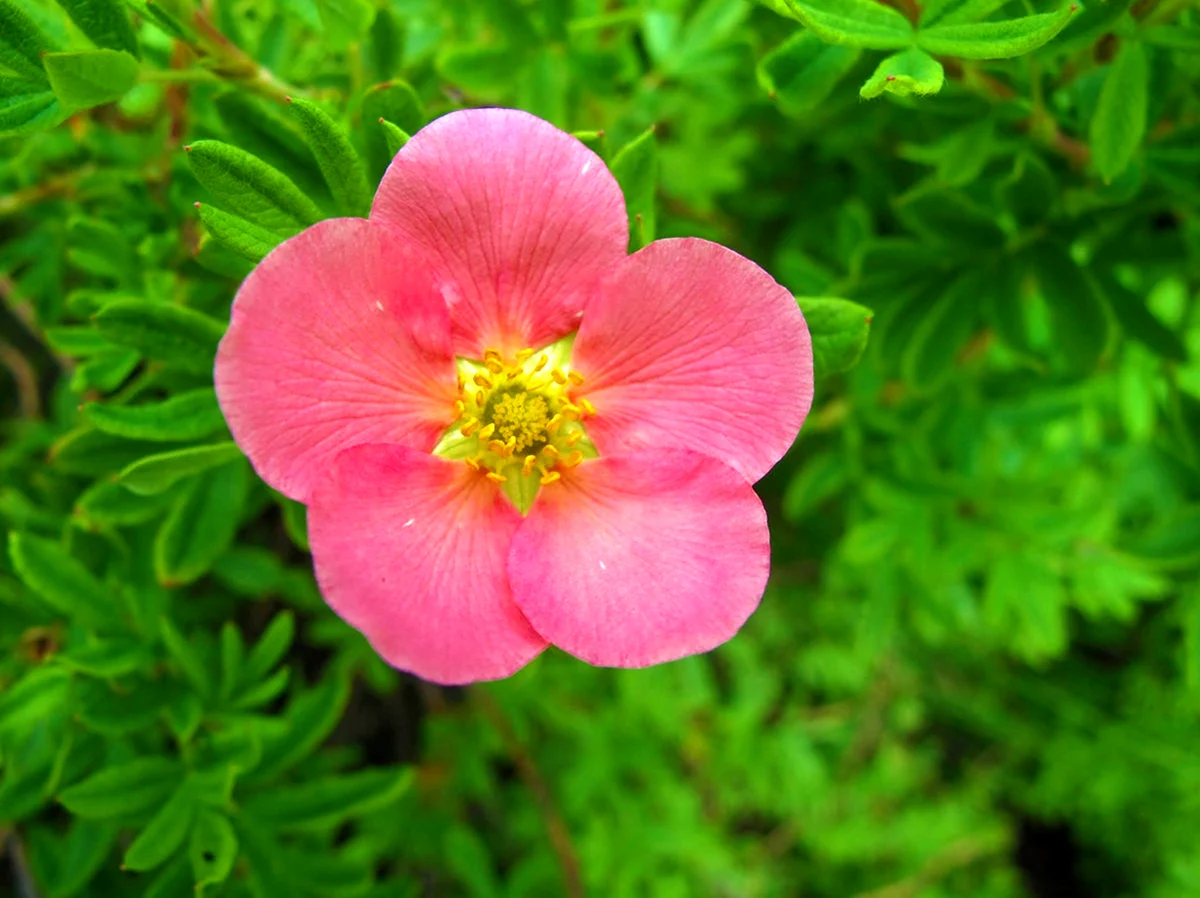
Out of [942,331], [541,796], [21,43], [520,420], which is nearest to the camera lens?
[21,43]

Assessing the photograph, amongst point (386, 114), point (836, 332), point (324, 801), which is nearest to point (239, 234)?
point (386, 114)

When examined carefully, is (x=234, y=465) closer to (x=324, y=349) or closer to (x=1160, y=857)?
(x=324, y=349)

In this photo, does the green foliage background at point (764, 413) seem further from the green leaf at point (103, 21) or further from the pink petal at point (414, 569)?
the pink petal at point (414, 569)

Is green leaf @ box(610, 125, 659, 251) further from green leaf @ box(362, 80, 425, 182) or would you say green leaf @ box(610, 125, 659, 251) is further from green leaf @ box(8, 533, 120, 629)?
green leaf @ box(8, 533, 120, 629)

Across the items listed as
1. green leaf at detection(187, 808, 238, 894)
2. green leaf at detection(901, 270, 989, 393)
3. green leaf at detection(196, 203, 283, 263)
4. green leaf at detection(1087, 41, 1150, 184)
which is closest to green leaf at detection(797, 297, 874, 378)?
green leaf at detection(1087, 41, 1150, 184)

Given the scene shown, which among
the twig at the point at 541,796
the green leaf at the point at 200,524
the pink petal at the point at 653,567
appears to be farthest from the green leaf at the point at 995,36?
the twig at the point at 541,796

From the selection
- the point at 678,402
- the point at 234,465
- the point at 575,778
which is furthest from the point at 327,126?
the point at 575,778

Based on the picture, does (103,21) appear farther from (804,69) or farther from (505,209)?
(804,69)
